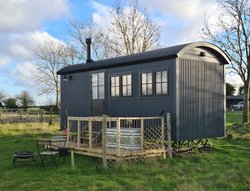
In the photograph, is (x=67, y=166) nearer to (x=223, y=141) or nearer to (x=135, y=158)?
(x=135, y=158)

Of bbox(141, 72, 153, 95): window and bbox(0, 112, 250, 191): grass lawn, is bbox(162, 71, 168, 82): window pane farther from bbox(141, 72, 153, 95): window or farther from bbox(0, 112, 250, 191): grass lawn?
bbox(0, 112, 250, 191): grass lawn

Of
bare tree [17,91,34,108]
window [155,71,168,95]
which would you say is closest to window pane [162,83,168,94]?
window [155,71,168,95]

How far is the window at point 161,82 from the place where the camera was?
Result: 1206 cm

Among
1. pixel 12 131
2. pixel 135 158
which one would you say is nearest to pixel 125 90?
pixel 135 158

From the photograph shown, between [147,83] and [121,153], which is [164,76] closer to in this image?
[147,83]

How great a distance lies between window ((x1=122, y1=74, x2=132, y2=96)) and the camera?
13.3 m

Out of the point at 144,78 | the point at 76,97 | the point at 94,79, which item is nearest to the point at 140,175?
the point at 144,78

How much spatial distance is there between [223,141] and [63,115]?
24.5 feet

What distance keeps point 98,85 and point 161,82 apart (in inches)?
136

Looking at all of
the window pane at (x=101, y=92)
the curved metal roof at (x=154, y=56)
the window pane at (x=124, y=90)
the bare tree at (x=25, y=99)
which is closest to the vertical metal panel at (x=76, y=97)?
the curved metal roof at (x=154, y=56)

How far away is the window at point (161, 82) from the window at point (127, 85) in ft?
4.26

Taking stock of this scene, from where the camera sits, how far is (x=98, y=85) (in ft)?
48.5

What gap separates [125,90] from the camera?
44.4ft

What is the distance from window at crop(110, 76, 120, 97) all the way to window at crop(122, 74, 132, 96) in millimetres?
279
